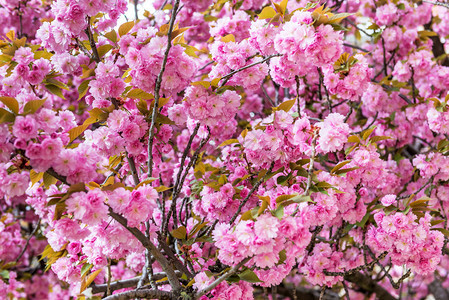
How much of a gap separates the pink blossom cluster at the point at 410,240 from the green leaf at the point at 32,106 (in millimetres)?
1782

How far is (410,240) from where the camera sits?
2.15m

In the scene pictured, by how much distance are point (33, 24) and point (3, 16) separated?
34cm

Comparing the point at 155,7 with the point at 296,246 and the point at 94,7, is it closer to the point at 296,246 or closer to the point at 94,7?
the point at 94,7

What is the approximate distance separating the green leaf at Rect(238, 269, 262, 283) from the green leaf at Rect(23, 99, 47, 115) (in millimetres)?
1047

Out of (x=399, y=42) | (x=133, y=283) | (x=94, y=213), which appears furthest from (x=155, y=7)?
(x=94, y=213)

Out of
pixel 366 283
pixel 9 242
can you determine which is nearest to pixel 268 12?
pixel 366 283

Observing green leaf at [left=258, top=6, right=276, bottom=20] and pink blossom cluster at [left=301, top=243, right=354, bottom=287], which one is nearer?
green leaf at [left=258, top=6, right=276, bottom=20]

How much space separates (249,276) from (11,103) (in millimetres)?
1149

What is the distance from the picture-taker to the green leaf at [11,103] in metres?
1.43

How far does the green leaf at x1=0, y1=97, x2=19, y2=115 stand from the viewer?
1.43 meters

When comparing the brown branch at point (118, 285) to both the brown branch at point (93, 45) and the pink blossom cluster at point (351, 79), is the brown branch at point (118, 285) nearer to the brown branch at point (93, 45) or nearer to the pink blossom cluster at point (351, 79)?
the brown branch at point (93, 45)

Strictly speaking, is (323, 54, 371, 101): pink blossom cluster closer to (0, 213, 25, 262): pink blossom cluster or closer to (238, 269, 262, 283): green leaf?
(238, 269, 262, 283): green leaf

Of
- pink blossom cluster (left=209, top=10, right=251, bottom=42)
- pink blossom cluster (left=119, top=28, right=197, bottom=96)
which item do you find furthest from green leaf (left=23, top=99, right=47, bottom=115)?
pink blossom cluster (left=209, top=10, right=251, bottom=42)

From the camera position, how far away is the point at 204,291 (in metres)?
1.75
